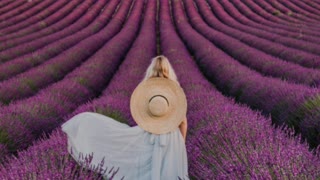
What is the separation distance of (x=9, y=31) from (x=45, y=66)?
10470mm

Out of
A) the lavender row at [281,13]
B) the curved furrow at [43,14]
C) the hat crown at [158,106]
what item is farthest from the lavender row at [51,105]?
the lavender row at [281,13]

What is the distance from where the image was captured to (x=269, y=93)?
22.7 feet

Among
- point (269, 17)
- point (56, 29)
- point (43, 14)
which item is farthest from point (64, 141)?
point (43, 14)

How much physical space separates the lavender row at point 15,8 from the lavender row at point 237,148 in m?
20.1

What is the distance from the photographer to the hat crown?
3.94 m

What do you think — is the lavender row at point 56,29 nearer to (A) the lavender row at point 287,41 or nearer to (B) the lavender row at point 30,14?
(B) the lavender row at point 30,14

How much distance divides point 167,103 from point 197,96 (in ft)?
8.68

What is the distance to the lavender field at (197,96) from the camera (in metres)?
3.02

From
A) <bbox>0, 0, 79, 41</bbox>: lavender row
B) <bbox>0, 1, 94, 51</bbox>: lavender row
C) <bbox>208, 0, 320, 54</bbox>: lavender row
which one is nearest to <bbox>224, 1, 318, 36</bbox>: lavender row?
<bbox>208, 0, 320, 54</bbox>: lavender row

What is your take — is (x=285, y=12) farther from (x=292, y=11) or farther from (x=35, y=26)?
(x=35, y=26)

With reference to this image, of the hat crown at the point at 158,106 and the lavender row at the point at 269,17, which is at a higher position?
the hat crown at the point at 158,106

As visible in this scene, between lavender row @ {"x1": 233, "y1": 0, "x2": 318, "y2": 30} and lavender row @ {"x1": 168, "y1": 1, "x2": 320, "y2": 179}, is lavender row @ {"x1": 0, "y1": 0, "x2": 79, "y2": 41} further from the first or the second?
lavender row @ {"x1": 168, "y1": 1, "x2": 320, "y2": 179}

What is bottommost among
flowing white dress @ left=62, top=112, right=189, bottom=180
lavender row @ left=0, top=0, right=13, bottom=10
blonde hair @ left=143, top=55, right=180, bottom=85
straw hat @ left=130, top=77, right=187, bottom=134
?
lavender row @ left=0, top=0, right=13, bottom=10

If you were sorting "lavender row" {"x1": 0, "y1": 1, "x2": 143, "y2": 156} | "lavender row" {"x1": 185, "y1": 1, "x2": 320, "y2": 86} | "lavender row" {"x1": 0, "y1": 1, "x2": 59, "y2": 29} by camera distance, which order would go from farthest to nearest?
"lavender row" {"x1": 0, "y1": 1, "x2": 59, "y2": 29}
"lavender row" {"x1": 185, "y1": 1, "x2": 320, "y2": 86}
"lavender row" {"x1": 0, "y1": 1, "x2": 143, "y2": 156}
